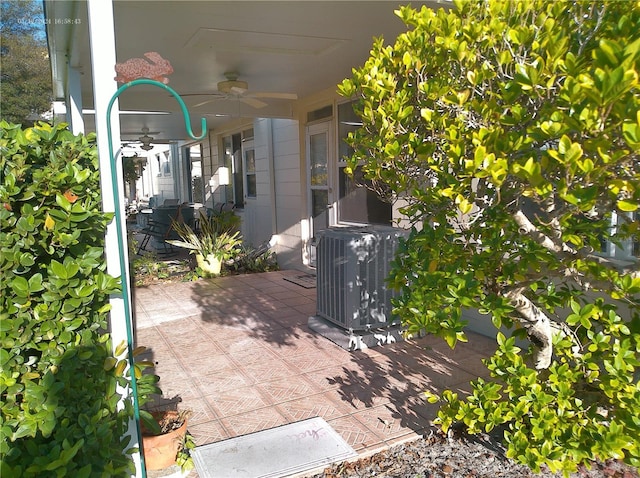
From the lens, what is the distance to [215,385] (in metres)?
3.08

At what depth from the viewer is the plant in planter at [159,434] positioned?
1.92 meters

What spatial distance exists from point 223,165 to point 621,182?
32.0ft

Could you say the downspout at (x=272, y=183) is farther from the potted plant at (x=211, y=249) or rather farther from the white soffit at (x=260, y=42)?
the white soffit at (x=260, y=42)

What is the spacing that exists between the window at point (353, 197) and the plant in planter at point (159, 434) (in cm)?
353

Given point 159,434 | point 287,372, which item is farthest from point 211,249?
point 159,434

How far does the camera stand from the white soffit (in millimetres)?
3893

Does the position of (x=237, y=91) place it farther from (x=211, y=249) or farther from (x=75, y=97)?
(x=211, y=249)

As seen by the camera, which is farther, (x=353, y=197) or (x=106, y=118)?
(x=353, y=197)

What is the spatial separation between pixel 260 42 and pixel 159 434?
3424 mm

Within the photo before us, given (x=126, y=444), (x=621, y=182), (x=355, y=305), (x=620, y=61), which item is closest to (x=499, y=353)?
(x=621, y=182)

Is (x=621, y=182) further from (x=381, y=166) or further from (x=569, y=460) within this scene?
(x=569, y=460)

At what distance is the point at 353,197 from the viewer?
18.8 ft

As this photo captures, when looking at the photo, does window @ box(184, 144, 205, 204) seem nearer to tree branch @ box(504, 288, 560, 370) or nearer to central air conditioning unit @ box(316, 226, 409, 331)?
central air conditioning unit @ box(316, 226, 409, 331)

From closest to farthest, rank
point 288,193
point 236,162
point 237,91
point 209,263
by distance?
point 237,91 < point 209,263 < point 288,193 < point 236,162
